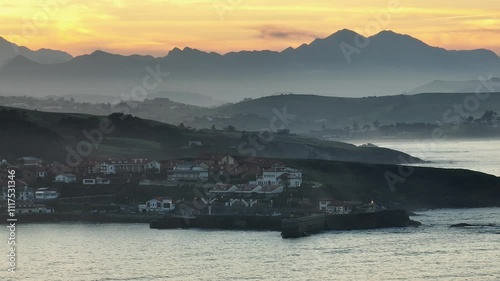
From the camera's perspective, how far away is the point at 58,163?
97.7 m

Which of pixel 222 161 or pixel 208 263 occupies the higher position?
pixel 222 161

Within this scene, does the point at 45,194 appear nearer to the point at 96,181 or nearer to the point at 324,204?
the point at 96,181

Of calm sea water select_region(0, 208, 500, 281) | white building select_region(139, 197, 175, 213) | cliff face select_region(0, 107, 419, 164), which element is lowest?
calm sea water select_region(0, 208, 500, 281)

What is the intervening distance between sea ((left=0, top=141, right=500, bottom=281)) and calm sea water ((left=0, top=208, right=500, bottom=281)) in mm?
45

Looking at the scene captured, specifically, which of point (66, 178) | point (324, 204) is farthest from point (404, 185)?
point (66, 178)

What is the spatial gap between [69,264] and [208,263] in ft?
21.8

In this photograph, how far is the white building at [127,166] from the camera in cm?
9388

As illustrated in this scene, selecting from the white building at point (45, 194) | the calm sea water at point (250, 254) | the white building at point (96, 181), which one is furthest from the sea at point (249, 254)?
the white building at point (96, 181)

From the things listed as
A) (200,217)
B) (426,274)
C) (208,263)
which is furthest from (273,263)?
(200,217)

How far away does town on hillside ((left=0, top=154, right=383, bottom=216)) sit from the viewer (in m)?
79.2

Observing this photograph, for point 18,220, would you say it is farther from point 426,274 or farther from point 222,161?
point 426,274

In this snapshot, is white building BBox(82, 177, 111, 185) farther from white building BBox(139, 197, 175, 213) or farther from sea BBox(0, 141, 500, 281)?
sea BBox(0, 141, 500, 281)

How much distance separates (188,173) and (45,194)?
11.6 metres

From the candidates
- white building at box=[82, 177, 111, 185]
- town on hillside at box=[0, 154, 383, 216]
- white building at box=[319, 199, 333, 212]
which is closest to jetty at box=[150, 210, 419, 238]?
Answer: town on hillside at box=[0, 154, 383, 216]
